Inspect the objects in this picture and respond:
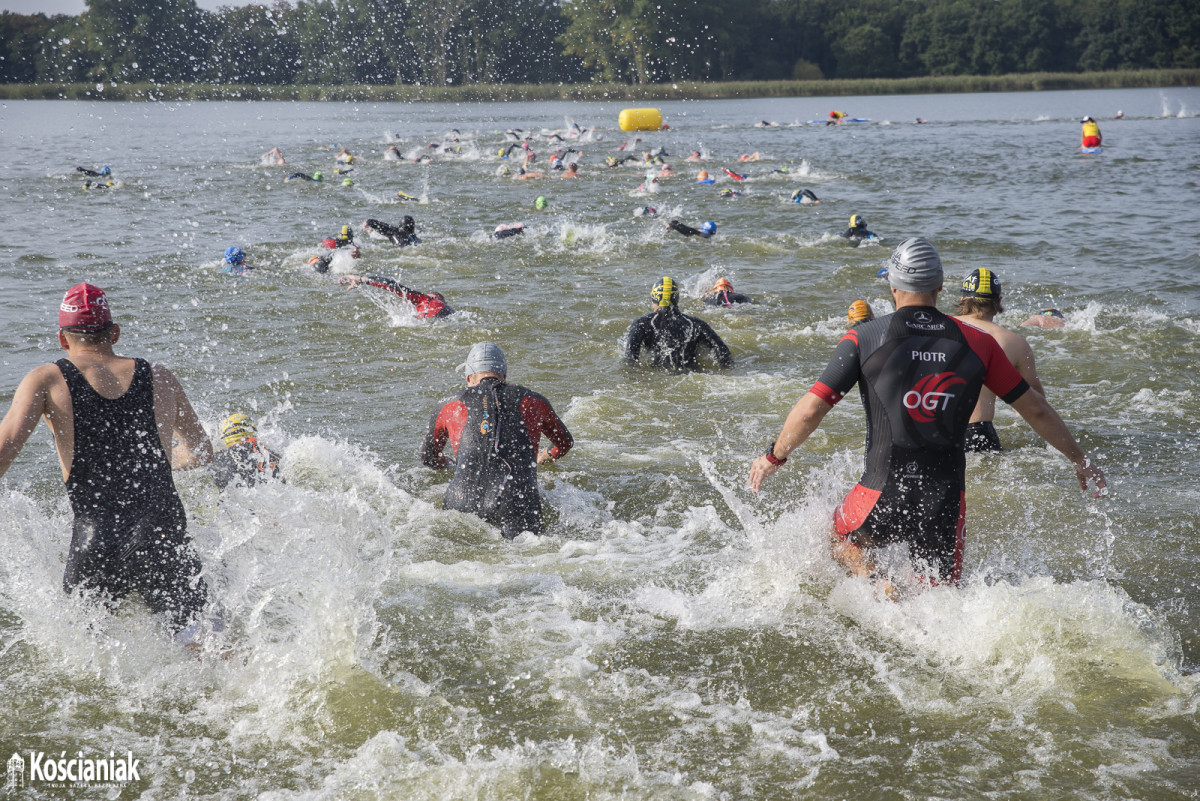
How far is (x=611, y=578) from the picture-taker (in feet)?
17.0

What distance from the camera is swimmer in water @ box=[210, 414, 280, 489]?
5.70 meters

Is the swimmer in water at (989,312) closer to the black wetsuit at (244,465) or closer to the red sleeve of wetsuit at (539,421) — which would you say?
the red sleeve of wetsuit at (539,421)

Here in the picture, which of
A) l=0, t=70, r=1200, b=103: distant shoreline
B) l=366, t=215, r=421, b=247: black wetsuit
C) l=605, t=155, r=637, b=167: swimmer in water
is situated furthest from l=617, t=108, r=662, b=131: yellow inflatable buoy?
l=0, t=70, r=1200, b=103: distant shoreline

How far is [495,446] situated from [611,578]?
3.41ft

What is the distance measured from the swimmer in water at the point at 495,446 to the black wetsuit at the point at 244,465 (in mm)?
1176

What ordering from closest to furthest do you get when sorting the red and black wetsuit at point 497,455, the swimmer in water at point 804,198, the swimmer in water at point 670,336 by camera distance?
the red and black wetsuit at point 497,455 → the swimmer in water at point 670,336 → the swimmer in water at point 804,198

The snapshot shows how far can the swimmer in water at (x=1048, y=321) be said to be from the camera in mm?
10633

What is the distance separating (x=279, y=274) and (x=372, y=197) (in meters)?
8.38

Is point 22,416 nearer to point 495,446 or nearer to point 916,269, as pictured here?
point 495,446

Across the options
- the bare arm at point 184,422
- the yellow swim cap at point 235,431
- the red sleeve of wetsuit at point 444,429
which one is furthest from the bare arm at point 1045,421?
the yellow swim cap at point 235,431

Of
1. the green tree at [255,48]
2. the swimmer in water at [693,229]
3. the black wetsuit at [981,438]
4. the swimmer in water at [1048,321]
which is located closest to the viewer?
the black wetsuit at [981,438]

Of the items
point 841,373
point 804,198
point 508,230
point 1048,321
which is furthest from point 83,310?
point 804,198

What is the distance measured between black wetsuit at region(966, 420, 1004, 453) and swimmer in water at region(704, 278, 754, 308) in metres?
5.17

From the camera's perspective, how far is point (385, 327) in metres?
11.1
